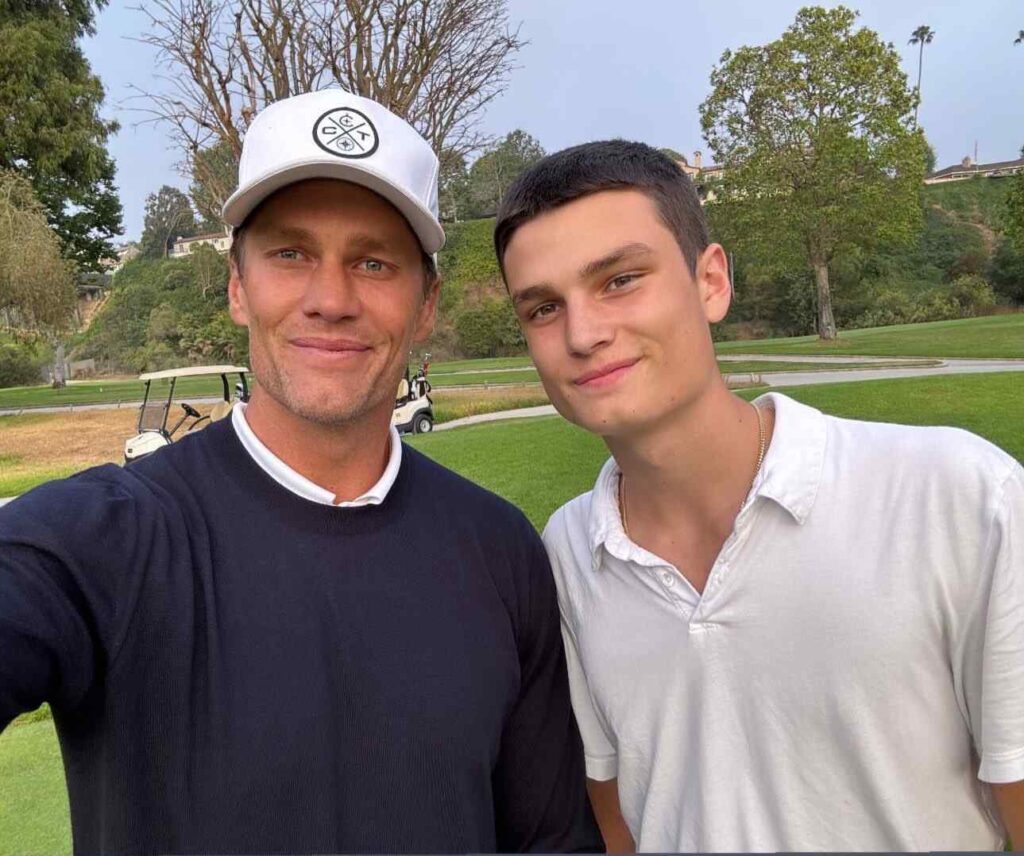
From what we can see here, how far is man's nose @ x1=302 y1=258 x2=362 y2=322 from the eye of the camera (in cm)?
162

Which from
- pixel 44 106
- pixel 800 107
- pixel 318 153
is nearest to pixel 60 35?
pixel 44 106

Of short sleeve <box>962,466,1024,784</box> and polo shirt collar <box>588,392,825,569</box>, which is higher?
polo shirt collar <box>588,392,825,569</box>

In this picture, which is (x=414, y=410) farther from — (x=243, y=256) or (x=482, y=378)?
(x=243, y=256)

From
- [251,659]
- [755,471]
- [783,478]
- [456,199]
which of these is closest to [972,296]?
[456,199]

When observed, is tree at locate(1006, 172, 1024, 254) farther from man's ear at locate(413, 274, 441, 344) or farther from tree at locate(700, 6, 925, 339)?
man's ear at locate(413, 274, 441, 344)

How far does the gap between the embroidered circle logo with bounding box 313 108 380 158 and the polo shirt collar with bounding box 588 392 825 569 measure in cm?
87

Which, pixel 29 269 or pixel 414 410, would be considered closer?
pixel 414 410

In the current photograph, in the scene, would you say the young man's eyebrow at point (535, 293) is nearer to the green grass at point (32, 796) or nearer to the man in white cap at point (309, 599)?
the man in white cap at point (309, 599)

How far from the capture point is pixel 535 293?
5.46ft

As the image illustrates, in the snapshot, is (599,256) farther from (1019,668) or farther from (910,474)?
(1019,668)

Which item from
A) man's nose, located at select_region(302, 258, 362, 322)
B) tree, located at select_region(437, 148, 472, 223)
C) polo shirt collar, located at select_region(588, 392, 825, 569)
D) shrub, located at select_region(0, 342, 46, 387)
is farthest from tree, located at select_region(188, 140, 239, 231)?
shrub, located at select_region(0, 342, 46, 387)

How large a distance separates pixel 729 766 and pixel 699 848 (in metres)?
0.17

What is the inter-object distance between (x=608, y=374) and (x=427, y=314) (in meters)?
0.50

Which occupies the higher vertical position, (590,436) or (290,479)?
(290,479)
